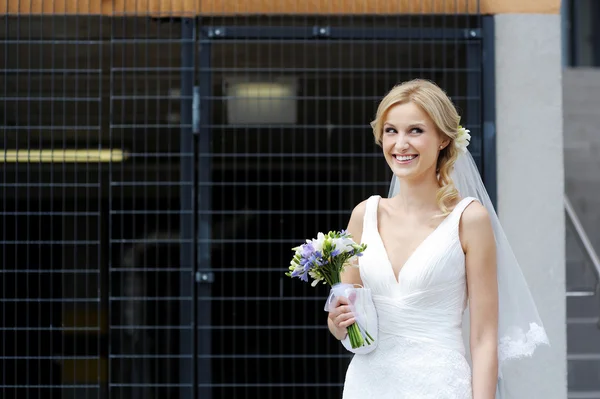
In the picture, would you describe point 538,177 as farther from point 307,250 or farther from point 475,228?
point 307,250

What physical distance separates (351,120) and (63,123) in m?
1.71

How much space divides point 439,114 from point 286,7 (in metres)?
3.09

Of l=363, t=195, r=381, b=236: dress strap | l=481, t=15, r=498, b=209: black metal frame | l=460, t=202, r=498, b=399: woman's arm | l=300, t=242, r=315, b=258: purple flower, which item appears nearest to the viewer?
l=460, t=202, r=498, b=399: woman's arm

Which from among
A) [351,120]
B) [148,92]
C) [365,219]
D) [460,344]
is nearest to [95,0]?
[148,92]

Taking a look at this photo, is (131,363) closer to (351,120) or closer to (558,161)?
(351,120)

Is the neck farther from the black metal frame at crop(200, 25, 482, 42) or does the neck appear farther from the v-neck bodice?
the black metal frame at crop(200, 25, 482, 42)

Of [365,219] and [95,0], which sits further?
[95,0]

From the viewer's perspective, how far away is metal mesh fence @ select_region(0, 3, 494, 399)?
6270 mm

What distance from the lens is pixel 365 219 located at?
3.59 m


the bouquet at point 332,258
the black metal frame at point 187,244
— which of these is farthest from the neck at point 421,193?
the black metal frame at point 187,244

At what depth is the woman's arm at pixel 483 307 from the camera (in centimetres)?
329

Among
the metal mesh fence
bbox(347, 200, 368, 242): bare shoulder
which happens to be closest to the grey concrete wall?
the metal mesh fence

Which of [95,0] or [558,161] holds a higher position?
[95,0]

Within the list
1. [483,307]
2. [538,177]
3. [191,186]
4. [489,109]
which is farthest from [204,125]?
[483,307]
